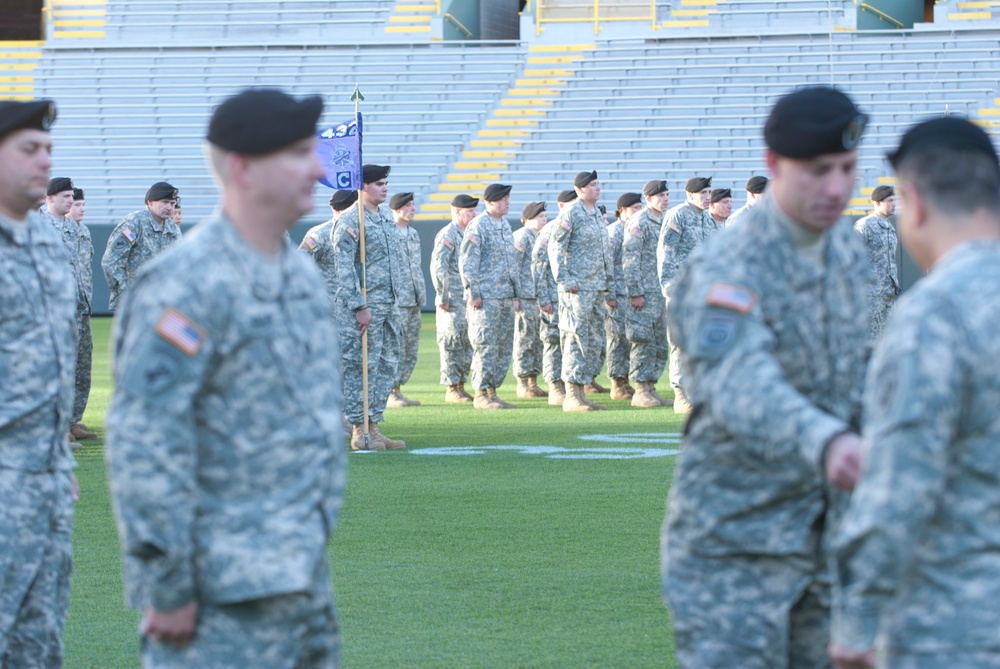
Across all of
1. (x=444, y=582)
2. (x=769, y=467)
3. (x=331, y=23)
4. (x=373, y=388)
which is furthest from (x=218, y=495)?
(x=331, y=23)

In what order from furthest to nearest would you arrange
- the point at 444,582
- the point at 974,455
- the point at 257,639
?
the point at 444,582, the point at 257,639, the point at 974,455

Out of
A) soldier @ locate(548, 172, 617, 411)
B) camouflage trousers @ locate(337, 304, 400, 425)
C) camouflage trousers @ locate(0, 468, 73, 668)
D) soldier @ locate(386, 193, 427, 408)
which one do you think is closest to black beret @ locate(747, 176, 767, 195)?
soldier @ locate(548, 172, 617, 411)

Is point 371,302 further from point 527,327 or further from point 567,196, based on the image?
point 527,327

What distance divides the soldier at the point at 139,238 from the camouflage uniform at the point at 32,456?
321 inches

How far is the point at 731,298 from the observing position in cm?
330

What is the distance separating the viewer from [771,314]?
3.43 metres

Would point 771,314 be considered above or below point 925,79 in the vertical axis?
below

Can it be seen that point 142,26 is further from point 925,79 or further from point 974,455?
point 974,455

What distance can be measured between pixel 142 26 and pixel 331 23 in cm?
427

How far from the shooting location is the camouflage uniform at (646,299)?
1545 cm

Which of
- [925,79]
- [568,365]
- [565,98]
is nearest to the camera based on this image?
[568,365]

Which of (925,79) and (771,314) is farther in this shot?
(925,79)

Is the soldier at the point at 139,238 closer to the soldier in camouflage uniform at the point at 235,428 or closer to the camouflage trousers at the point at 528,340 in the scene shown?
the camouflage trousers at the point at 528,340

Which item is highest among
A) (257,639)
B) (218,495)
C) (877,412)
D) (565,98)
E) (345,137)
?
(565,98)
